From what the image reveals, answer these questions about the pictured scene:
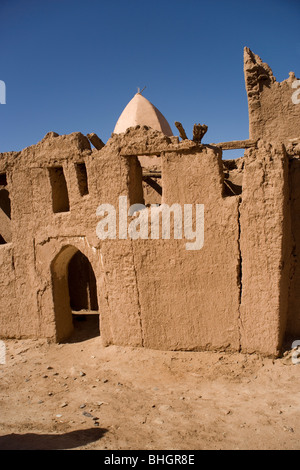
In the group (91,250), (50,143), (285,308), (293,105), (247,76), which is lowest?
(285,308)

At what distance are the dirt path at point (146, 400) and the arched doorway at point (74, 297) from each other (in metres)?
0.66

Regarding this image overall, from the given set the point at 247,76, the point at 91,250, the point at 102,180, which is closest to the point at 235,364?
the point at 91,250

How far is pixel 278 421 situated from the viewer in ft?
13.6

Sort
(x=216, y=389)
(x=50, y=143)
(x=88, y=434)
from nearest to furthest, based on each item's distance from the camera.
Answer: (x=88, y=434), (x=216, y=389), (x=50, y=143)

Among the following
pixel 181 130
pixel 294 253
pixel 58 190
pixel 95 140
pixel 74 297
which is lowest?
pixel 74 297

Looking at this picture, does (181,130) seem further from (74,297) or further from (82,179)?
(74,297)

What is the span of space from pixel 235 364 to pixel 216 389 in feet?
2.01

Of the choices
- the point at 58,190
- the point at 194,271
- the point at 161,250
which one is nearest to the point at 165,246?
the point at 161,250

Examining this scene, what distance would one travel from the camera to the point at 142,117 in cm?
1417

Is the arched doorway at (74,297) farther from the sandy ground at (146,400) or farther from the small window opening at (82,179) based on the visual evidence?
the small window opening at (82,179)

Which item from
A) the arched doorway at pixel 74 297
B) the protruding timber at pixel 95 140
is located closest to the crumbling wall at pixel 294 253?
the protruding timber at pixel 95 140

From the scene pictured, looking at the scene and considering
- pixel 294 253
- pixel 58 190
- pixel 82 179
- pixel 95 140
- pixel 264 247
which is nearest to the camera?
pixel 264 247

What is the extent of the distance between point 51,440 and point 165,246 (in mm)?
3198
